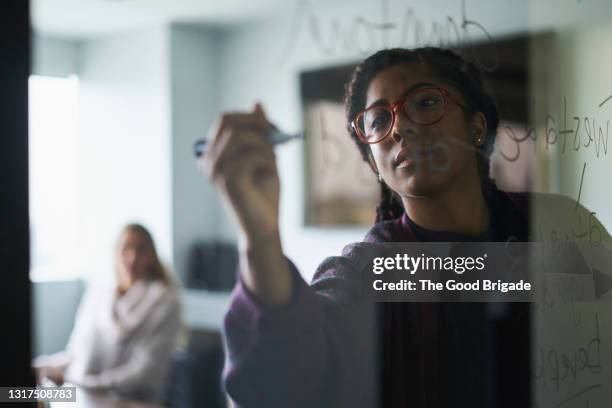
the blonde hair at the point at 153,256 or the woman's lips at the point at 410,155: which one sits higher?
the woman's lips at the point at 410,155

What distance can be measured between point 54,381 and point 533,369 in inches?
18.4

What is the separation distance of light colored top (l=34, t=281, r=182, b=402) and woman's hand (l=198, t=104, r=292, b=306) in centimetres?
12

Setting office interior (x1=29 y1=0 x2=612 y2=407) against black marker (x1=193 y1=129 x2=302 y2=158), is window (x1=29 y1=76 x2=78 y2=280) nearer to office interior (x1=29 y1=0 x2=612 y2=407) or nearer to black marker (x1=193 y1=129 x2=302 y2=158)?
office interior (x1=29 y1=0 x2=612 y2=407)

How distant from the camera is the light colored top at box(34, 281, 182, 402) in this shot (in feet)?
2.25

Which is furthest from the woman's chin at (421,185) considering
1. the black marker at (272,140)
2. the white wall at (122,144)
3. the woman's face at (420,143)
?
the white wall at (122,144)

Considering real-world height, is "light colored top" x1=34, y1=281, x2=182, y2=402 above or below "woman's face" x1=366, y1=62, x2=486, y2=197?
below

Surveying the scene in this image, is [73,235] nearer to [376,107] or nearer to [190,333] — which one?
[190,333]

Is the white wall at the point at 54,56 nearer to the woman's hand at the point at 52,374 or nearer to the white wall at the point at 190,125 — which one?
the white wall at the point at 190,125

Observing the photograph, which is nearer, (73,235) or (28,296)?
(28,296)

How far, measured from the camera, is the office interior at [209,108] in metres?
0.64

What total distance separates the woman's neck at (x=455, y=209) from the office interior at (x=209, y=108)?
0.11ft

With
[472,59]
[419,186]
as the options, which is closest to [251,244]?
[419,186]

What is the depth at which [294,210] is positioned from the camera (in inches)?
25.1

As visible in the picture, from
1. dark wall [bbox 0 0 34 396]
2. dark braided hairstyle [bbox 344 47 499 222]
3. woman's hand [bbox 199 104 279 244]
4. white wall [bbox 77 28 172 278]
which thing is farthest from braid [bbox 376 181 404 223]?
dark wall [bbox 0 0 34 396]
